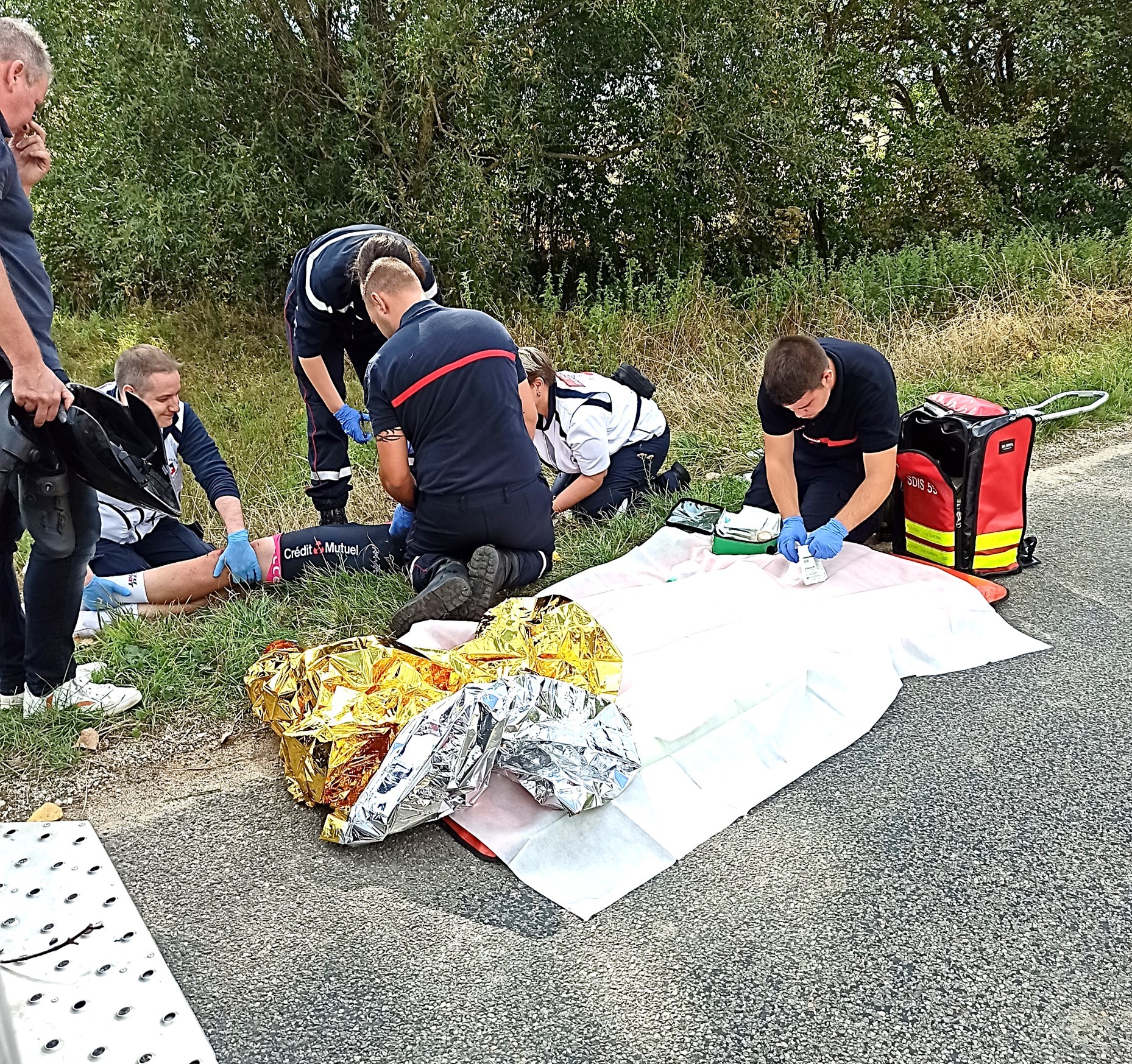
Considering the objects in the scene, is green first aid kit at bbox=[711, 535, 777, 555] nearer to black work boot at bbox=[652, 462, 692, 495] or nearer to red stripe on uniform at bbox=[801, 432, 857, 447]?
red stripe on uniform at bbox=[801, 432, 857, 447]

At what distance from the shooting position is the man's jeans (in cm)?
286

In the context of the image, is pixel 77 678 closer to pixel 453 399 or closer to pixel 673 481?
pixel 453 399

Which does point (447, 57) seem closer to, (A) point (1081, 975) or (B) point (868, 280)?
(B) point (868, 280)

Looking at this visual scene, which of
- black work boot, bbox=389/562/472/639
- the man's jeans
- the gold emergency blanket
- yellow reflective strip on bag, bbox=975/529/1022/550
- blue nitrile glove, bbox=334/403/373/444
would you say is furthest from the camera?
blue nitrile glove, bbox=334/403/373/444

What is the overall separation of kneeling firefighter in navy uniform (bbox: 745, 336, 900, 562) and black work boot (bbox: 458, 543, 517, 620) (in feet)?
3.48

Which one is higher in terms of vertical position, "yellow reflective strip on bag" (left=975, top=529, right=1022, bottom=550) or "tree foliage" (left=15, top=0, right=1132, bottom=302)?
"tree foliage" (left=15, top=0, right=1132, bottom=302)

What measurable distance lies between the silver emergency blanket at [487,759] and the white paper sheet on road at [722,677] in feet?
0.24

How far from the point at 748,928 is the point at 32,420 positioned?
2.22 m

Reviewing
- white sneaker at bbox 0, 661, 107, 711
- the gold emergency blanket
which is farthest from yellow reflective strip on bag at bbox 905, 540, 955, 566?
white sneaker at bbox 0, 661, 107, 711

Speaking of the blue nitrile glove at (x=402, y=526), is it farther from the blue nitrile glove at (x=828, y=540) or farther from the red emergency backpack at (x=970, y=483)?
the red emergency backpack at (x=970, y=483)

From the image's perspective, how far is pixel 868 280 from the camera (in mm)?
8617

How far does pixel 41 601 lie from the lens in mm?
2936

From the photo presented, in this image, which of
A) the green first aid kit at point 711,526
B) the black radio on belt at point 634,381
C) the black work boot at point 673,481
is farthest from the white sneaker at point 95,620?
the black radio on belt at point 634,381

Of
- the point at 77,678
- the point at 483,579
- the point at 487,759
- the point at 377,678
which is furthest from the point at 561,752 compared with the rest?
the point at 77,678
